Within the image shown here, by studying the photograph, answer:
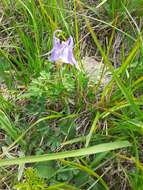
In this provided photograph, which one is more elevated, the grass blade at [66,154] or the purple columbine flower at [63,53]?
the purple columbine flower at [63,53]

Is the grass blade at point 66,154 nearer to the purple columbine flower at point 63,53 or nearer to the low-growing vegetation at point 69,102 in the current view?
the low-growing vegetation at point 69,102

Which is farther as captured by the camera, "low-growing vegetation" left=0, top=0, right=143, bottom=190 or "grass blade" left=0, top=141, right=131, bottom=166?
"low-growing vegetation" left=0, top=0, right=143, bottom=190

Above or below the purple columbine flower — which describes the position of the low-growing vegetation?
below

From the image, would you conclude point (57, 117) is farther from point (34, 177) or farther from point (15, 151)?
point (34, 177)

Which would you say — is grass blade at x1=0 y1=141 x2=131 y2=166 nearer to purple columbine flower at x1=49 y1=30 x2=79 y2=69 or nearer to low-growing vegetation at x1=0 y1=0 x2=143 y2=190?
low-growing vegetation at x1=0 y1=0 x2=143 y2=190

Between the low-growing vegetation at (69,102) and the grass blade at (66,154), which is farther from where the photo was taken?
the low-growing vegetation at (69,102)

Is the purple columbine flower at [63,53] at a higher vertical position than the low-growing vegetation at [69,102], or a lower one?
higher

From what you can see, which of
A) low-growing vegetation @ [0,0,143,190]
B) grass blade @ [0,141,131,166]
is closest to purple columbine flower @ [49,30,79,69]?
low-growing vegetation @ [0,0,143,190]

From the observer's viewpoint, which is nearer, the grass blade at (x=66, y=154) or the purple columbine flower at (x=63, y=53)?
the grass blade at (x=66, y=154)

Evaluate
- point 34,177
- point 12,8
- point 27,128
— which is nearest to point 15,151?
point 27,128

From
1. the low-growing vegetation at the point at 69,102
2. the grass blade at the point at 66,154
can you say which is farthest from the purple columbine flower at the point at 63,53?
the grass blade at the point at 66,154

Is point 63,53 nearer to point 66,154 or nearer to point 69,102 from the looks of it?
point 69,102
